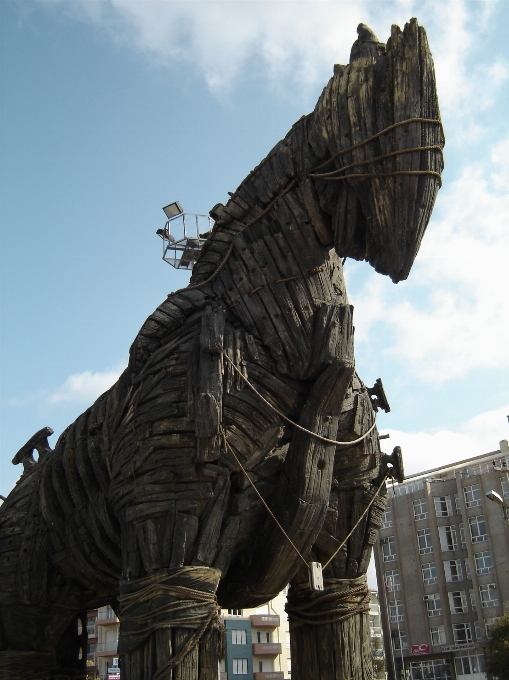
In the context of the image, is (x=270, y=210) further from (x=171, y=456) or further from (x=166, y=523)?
(x=166, y=523)

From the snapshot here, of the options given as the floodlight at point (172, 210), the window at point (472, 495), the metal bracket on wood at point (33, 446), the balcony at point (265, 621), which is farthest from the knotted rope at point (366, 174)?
the window at point (472, 495)

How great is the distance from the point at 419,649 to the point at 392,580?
10.6 ft

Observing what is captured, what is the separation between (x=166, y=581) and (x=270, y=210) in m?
2.01

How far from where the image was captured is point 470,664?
3425 cm

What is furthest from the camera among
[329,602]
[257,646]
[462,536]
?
[462,536]

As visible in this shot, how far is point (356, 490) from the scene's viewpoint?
4.34m

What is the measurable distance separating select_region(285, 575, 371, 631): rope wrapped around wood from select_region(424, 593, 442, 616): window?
33.0 metres

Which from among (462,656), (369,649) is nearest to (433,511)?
(462,656)

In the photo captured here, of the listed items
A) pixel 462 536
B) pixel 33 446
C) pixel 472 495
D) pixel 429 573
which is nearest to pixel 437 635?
pixel 429 573

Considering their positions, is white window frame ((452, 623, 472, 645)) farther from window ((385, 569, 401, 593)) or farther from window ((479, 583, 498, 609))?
window ((385, 569, 401, 593))

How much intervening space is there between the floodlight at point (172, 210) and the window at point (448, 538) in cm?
2692

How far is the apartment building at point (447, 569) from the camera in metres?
33.6

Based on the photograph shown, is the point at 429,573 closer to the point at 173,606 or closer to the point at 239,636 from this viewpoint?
the point at 239,636

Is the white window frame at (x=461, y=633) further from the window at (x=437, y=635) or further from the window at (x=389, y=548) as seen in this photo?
the window at (x=389, y=548)
